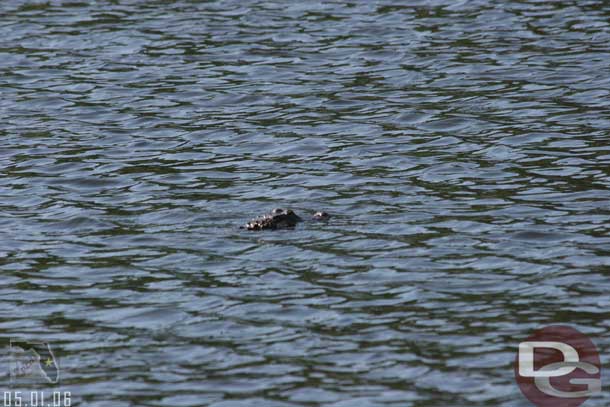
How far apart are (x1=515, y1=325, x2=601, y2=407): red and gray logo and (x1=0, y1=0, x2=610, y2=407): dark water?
167mm

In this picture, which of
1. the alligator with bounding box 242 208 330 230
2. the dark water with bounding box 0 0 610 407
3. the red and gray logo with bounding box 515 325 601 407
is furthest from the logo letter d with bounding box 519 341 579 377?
the alligator with bounding box 242 208 330 230

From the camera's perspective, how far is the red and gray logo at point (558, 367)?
1056 centimetres

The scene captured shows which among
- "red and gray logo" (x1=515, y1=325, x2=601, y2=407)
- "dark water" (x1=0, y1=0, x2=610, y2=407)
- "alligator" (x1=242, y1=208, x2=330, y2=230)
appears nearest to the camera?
"red and gray logo" (x1=515, y1=325, x2=601, y2=407)

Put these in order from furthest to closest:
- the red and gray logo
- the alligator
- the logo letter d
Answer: the alligator → the logo letter d → the red and gray logo

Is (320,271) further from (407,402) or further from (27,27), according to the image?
(27,27)

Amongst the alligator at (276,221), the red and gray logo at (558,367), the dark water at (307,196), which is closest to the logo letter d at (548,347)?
the red and gray logo at (558,367)

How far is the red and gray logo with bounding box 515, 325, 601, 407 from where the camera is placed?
10562 millimetres

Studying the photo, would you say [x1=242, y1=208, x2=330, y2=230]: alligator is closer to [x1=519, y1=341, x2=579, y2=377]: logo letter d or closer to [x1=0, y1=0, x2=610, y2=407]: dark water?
[x1=0, y1=0, x2=610, y2=407]: dark water

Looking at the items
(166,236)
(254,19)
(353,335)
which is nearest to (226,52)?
(254,19)

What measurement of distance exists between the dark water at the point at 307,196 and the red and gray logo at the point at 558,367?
167 mm

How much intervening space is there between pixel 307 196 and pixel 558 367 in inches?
229

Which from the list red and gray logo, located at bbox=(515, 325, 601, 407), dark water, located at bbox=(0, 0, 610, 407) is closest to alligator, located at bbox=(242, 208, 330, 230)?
dark water, located at bbox=(0, 0, 610, 407)

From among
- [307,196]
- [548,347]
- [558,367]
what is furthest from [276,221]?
[558,367]

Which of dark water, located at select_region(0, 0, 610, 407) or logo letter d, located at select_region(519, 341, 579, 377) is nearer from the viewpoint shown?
logo letter d, located at select_region(519, 341, 579, 377)
